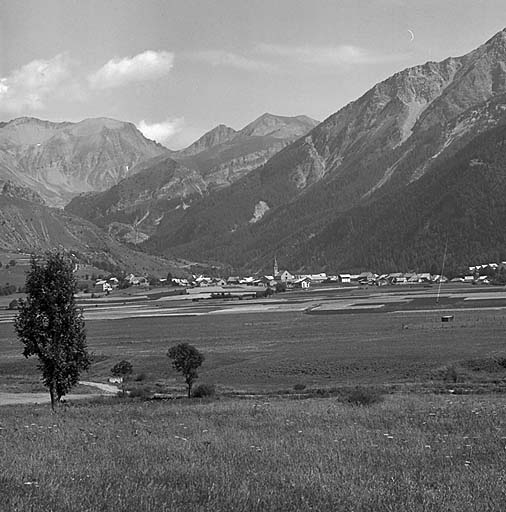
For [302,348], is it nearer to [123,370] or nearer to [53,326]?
[123,370]

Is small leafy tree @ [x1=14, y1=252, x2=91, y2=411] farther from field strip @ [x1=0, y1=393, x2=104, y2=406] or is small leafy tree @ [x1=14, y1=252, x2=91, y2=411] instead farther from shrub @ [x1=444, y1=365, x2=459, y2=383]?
shrub @ [x1=444, y1=365, x2=459, y2=383]

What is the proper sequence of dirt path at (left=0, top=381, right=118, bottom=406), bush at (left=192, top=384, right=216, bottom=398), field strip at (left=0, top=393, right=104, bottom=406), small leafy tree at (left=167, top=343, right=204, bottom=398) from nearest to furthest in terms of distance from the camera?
dirt path at (left=0, top=381, right=118, bottom=406), field strip at (left=0, top=393, right=104, bottom=406), bush at (left=192, top=384, right=216, bottom=398), small leafy tree at (left=167, top=343, right=204, bottom=398)

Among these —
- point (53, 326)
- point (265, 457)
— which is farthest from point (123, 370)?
point (265, 457)

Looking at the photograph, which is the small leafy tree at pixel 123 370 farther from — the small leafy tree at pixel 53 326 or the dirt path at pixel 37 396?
the small leafy tree at pixel 53 326

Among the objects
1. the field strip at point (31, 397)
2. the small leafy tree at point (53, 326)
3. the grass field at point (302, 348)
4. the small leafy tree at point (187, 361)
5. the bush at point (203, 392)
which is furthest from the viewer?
the grass field at point (302, 348)

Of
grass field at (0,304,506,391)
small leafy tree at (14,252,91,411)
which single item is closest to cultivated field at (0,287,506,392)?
grass field at (0,304,506,391)

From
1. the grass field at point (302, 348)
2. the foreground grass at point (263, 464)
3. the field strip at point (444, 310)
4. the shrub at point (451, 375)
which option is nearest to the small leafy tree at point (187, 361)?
the grass field at point (302, 348)
